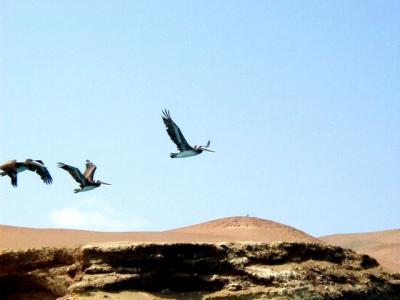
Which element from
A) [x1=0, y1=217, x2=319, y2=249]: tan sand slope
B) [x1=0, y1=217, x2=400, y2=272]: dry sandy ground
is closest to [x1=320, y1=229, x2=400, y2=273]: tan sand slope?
[x1=0, y1=217, x2=400, y2=272]: dry sandy ground

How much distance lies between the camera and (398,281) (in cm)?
1678

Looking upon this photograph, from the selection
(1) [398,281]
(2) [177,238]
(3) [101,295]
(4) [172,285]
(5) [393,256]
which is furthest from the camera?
(5) [393,256]

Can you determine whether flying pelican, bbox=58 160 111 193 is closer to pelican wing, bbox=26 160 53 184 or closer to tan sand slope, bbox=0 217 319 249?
pelican wing, bbox=26 160 53 184

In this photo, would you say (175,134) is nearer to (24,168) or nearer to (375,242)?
(24,168)

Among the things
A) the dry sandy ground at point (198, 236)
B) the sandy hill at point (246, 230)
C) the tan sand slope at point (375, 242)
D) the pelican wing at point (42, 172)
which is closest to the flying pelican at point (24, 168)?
the pelican wing at point (42, 172)

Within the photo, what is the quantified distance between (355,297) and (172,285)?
374cm

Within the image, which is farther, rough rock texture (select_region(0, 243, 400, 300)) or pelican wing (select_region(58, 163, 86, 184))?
pelican wing (select_region(58, 163, 86, 184))

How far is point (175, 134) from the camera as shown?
1723 centimetres

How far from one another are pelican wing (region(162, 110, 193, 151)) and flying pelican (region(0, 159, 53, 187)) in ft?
8.92

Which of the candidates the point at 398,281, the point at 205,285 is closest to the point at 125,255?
the point at 205,285

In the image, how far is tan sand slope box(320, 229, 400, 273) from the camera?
205ft

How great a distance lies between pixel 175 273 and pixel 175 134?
14.1 feet

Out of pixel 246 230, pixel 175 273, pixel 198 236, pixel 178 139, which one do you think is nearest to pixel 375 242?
pixel 246 230

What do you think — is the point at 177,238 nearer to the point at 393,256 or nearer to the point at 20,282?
the point at 20,282
